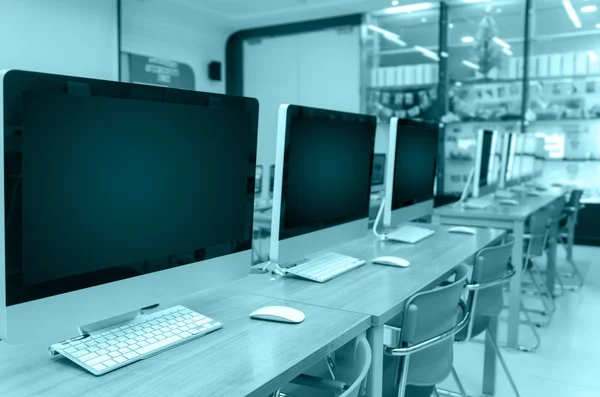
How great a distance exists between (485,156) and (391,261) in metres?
2.42

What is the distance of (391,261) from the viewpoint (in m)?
2.07

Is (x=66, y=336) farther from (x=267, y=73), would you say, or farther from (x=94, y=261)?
(x=267, y=73)

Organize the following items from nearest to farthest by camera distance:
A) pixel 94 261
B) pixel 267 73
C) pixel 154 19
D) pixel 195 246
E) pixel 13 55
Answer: pixel 94 261 < pixel 195 246 < pixel 13 55 < pixel 154 19 < pixel 267 73

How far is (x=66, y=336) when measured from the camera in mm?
1225

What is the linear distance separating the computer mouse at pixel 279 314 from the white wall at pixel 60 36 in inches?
182

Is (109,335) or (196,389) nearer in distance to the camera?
(196,389)

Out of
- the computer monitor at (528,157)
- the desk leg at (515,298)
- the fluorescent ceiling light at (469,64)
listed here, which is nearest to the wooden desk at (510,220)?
the desk leg at (515,298)

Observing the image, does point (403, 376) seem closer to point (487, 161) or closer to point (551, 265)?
point (487, 161)

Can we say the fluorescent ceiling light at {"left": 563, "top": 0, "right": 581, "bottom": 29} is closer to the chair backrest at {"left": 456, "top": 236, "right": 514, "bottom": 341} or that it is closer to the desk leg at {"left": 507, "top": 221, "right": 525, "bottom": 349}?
the desk leg at {"left": 507, "top": 221, "right": 525, "bottom": 349}

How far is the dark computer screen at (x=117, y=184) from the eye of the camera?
96cm

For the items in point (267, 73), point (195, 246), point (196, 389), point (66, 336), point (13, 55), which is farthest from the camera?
point (267, 73)

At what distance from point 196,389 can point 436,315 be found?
2.79 ft

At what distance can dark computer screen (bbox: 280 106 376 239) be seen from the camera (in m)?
1.74

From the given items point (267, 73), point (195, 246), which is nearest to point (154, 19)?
point (267, 73)
